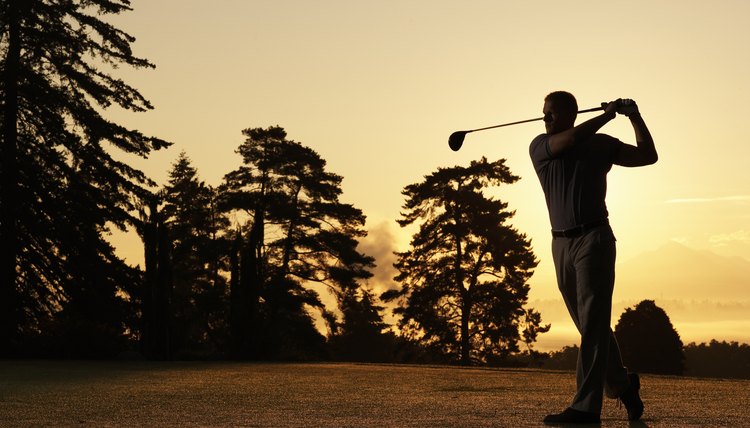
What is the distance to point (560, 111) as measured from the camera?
7.56 metres

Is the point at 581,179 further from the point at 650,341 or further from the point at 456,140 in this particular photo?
the point at 650,341

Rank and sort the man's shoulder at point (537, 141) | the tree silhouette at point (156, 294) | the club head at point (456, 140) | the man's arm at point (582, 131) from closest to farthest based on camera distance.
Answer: the man's arm at point (582, 131) → the man's shoulder at point (537, 141) → the club head at point (456, 140) → the tree silhouette at point (156, 294)

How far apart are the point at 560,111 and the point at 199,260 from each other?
44.1 metres

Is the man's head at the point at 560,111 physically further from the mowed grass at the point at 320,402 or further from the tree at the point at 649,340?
the tree at the point at 649,340

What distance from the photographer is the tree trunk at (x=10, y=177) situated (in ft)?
95.4

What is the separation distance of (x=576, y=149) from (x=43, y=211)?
2570 cm

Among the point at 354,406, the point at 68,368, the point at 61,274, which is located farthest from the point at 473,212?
the point at 354,406

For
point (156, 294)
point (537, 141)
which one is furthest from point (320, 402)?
point (156, 294)

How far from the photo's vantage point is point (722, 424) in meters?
7.86

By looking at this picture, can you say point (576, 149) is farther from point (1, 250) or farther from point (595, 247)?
point (1, 250)

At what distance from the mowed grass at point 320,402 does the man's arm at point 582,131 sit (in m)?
2.00

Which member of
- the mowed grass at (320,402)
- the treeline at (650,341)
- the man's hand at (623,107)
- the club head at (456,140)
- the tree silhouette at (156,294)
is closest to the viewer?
the man's hand at (623,107)

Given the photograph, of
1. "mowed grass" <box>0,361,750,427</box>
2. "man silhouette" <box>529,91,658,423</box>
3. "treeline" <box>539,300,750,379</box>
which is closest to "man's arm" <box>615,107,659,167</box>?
"man silhouette" <box>529,91,658,423</box>

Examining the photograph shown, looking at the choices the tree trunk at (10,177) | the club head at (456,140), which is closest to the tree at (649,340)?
the tree trunk at (10,177)
